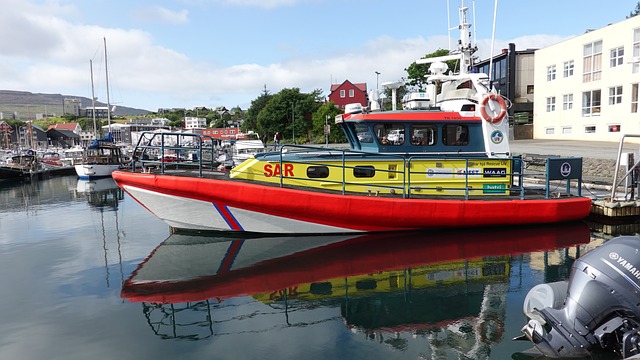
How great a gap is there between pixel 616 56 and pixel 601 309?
26163 mm

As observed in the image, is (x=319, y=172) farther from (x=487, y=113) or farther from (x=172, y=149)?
(x=487, y=113)

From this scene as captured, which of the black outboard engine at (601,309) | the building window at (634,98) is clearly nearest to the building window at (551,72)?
the building window at (634,98)

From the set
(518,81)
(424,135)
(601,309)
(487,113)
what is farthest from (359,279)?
(518,81)

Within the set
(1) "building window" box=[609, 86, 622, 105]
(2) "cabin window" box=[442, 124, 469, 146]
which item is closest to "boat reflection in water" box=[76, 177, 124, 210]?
(2) "cabin window" box=[442, 124, 469, 146]

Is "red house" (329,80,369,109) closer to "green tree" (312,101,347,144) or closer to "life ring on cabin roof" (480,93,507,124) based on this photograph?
"green tree" (312,101,347,144)

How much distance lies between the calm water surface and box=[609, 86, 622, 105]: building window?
18801 millimetres

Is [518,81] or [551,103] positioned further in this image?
[518,81]

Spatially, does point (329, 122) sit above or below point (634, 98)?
above

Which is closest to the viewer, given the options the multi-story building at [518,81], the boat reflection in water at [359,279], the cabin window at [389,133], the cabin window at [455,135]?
the boat reflection in water at [359,279]

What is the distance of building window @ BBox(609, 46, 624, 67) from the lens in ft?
79.3

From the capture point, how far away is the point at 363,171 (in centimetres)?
924

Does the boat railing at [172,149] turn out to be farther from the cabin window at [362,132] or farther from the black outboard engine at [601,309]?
the black outboard engine at [601,309]

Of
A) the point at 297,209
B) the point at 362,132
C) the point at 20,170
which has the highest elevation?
the point at 362,132

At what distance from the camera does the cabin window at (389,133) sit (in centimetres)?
924
